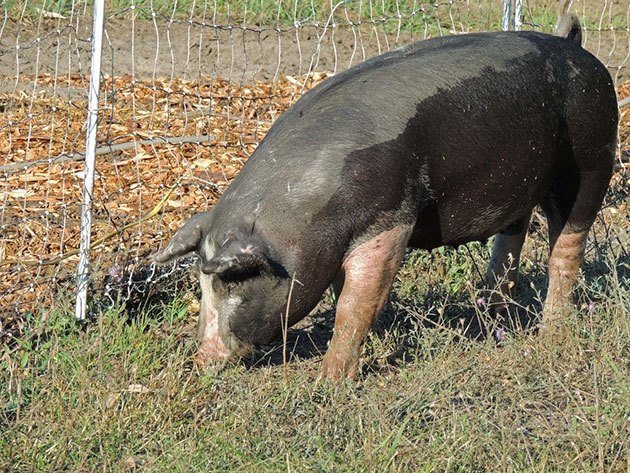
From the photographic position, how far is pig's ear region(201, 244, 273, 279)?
4.95 m

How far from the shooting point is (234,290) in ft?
17.2

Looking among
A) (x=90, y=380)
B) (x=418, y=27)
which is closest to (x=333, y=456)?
(x=90, y=380)

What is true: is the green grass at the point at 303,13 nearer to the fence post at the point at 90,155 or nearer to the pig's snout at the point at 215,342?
the fence post at the point at 90,155

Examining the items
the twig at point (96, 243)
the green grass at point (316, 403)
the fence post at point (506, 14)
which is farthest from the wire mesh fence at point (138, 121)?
the green grass at point (316, 403)

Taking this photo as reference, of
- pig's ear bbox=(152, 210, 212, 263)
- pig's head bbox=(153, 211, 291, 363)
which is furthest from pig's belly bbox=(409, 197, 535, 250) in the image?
pig's ear bbox=(152, 210, 212, 263)

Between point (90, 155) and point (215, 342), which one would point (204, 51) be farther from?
point (215, 342)

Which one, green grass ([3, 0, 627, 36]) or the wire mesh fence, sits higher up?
green grass ([3, 0, 627, 36])

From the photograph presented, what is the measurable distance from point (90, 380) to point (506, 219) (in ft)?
7.36

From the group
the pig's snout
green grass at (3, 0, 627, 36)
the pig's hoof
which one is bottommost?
the pig's hoof

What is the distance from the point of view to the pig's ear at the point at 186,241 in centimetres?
536

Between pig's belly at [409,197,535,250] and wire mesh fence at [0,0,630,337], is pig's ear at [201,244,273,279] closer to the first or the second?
pig's belly at [409,197,535,250]

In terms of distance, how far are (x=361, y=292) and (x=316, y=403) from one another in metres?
0.58

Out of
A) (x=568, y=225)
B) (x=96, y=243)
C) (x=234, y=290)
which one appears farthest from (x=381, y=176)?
(x=96, y=243)

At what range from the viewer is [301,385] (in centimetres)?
528
